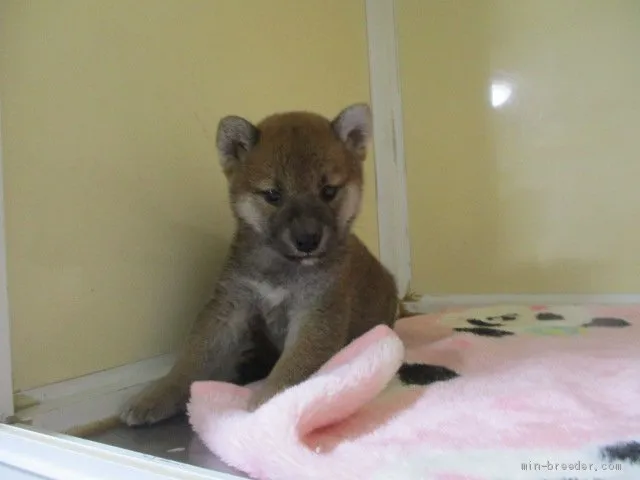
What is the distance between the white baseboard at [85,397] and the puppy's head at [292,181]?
1.30ft

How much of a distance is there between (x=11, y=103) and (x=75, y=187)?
19 centimetres

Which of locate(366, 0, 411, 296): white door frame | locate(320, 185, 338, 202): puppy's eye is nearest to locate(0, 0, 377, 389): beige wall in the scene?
locate(320, 185, 338, 202): puppy's eye

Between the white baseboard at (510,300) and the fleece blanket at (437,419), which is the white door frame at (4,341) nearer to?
the fleece blanket at (437,419)

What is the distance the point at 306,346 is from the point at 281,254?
210mm

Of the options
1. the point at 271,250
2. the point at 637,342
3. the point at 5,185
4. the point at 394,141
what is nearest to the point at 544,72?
the point at 394,141

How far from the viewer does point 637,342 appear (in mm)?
1485

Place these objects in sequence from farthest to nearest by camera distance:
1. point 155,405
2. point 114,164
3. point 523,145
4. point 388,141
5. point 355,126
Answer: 1. point 388,141
2. point 523,145
3. point 355,126
4. point 114,164
5. point 155,405

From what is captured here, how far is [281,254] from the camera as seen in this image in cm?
129

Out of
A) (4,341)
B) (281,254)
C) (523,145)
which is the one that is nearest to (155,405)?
(4,341)

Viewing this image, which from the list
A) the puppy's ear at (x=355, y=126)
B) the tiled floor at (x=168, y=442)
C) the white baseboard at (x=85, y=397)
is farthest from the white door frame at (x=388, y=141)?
the tiled floor at (x=168, y=442)

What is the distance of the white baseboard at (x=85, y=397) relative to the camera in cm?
107

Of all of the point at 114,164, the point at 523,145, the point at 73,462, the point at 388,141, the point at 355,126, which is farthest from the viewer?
the point at 388,141

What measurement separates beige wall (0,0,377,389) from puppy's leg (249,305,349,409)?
0.32 meters

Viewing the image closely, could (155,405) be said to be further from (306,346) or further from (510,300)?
(510,300)
